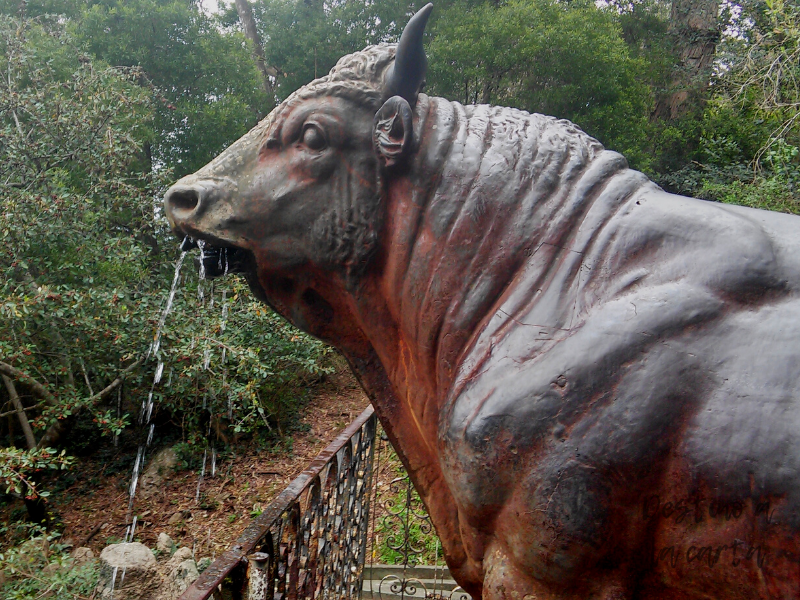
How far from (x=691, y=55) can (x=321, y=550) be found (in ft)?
45.9

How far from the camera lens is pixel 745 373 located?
108 cm

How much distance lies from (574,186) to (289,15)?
488 inches

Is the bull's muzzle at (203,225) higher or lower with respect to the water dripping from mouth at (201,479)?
higher

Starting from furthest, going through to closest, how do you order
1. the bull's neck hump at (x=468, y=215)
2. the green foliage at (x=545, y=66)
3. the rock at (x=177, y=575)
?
1. the green foliage at (x=545, y=66)
2. the rock at (x=177, y=575)
3. the bull's neck hump at (x=468, y=215)

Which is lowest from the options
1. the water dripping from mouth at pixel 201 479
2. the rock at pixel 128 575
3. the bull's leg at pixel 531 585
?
the water dripping from mouth at pixel 201 479

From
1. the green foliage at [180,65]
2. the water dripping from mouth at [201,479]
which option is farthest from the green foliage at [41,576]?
the green foliage at [180,65]

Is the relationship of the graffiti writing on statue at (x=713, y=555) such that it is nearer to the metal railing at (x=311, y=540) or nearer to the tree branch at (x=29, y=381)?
the metal railing at (x=311, y=540)

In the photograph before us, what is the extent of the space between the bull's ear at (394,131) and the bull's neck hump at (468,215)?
0.05 metres

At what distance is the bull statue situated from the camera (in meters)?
1.09

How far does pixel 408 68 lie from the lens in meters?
1.55

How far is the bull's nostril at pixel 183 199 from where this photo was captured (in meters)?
1.67

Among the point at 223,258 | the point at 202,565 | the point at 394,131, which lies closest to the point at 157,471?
the point at 202,565

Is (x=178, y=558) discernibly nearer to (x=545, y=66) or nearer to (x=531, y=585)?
(x=531, y=585)

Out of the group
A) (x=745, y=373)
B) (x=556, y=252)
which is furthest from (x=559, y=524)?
(x=556, y=252)
